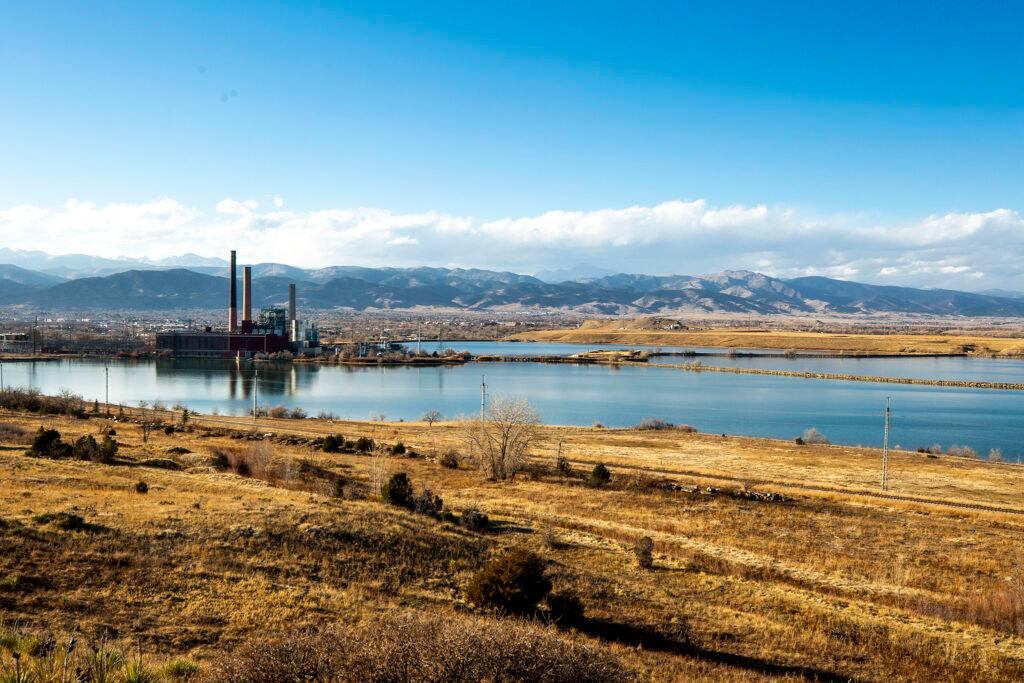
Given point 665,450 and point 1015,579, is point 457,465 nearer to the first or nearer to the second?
point 665,450

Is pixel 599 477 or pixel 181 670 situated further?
pixel 599 477

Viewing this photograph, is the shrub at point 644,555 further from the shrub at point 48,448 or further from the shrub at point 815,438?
the shrub at point 815,438

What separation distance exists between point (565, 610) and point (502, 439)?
21.9m

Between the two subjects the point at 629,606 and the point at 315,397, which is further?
the point at 315,397

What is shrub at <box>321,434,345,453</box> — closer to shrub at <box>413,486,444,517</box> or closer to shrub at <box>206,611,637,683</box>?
shrub at <box>413,486,444,517</box>

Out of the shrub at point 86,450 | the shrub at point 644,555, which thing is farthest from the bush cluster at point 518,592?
the shrub at point 86,450

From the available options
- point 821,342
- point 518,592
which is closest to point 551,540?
point 518,592

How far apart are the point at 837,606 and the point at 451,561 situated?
27.6 feet

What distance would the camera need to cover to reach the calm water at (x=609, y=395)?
2461 inches

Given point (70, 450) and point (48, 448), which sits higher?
point (48, 448)

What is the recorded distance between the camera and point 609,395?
276 feet

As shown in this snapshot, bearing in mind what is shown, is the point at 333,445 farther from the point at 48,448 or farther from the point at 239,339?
the point at 239,339

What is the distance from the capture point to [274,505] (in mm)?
19609

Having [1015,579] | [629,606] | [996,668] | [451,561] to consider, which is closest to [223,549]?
[451,561]
